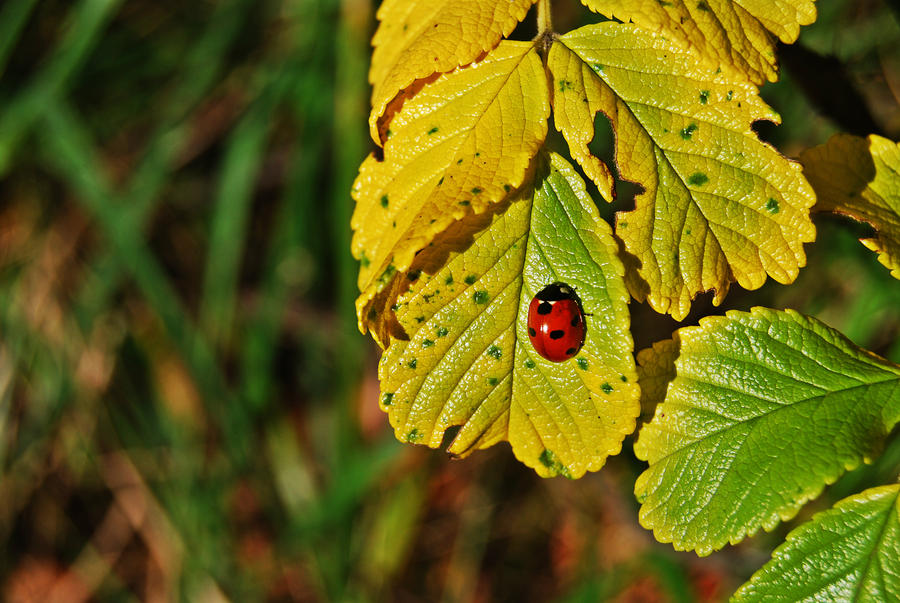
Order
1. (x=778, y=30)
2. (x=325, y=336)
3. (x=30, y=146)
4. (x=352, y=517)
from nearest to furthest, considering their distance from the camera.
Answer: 1. (x=778, y=30)
2. (x=352, y=517)
3. (x=30, y=146)
4. (x=325, y=336)

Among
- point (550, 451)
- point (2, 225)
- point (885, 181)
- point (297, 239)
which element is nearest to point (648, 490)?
point (550, 451)

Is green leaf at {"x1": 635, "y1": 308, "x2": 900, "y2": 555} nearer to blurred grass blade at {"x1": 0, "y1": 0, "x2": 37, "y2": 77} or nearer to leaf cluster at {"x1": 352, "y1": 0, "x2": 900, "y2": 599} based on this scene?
leaf cluster at {"x1": 352, "y1": 0, "x2": 900, "y2": 599}

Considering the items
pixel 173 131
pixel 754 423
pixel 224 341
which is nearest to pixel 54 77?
pixel 173 131

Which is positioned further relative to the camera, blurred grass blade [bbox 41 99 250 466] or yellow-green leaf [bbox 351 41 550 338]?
blurred grass blade [bbox 41 99 250 466]

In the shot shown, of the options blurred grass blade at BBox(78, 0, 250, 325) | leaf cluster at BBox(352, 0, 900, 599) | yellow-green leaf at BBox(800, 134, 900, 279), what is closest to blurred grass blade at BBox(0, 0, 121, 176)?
blurred grass blade at BBox(78, 0, 250, 325)

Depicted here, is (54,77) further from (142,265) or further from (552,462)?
(552,462)

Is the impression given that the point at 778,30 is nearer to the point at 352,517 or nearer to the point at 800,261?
the point at 800,261
